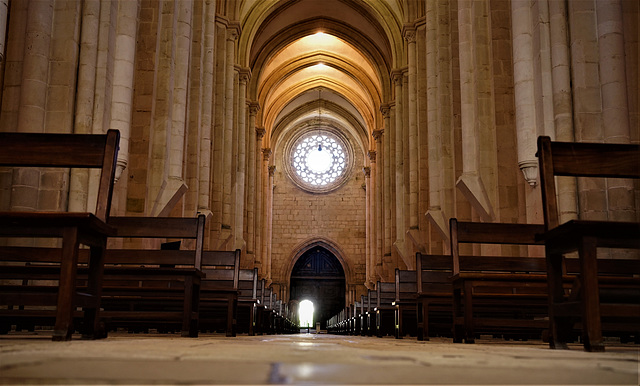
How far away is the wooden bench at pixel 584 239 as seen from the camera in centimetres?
349

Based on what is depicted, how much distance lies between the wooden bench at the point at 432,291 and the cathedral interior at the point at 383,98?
1.08m

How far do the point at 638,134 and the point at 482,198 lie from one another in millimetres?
2700

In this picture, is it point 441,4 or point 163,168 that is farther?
point 441,4

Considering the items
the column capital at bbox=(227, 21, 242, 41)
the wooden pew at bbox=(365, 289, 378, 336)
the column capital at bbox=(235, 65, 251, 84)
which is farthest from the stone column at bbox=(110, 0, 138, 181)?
the column capital at bbox=(235, 65, 251, 84)

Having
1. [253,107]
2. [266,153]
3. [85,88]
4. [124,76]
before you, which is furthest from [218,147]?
[266,153]

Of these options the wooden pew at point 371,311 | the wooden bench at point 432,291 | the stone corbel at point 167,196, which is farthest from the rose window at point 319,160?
the wooden bench at point 432,291

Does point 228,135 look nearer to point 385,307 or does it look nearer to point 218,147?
point 218,147

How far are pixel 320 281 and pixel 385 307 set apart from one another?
21947mm

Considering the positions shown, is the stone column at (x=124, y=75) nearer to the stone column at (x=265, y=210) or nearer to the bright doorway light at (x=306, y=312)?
the stone column at (x=265, y=210)

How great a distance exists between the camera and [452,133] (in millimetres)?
11961

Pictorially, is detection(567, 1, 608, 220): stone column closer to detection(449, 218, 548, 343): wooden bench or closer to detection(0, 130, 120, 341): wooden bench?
detection(449, 218, 548, 343): wooden bench

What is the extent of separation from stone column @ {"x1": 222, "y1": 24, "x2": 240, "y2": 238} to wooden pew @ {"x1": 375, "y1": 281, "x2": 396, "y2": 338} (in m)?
3.95

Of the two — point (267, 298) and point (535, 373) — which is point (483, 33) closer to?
point (267, 298)

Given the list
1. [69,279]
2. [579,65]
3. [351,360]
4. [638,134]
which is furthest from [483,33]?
[351,360]
